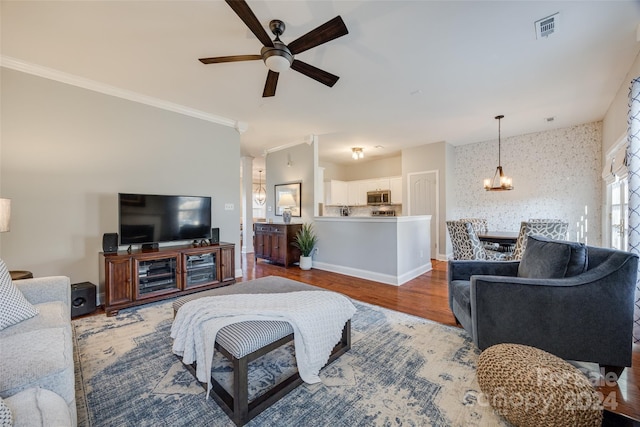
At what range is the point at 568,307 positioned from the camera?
171 centimetres

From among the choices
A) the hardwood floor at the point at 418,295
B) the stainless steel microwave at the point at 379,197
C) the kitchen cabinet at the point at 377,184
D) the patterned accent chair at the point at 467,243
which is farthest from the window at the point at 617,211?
the kitchen cabinet at the point at 377,184

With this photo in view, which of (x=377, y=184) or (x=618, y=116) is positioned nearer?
(x=618, y=116)

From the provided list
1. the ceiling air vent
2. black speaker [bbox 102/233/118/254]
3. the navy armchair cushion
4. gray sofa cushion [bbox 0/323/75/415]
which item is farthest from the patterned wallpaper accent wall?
gray sofa cushion [bbox 0/323/75/415]

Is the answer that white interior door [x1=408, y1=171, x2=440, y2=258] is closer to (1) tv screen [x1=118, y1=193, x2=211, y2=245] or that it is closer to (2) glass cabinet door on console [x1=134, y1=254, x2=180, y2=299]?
(1) tv screen [x1=118, y1=193, x2=211, y2=245]

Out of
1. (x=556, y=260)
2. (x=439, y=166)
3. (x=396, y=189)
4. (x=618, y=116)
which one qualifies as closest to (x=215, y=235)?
(x=556, y=260)

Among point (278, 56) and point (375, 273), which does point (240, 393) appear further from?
point (375, 273)

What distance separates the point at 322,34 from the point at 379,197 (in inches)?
215

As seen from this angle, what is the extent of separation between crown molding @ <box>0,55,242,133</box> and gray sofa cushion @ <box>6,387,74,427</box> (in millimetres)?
3321

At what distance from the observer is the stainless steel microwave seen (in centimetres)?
681

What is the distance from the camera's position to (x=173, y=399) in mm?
1534

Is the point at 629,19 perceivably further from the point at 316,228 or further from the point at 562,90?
the point at 316,228

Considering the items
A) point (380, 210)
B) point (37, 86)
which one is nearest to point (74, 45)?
point (37, 86)

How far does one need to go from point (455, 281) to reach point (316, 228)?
3.05 metres

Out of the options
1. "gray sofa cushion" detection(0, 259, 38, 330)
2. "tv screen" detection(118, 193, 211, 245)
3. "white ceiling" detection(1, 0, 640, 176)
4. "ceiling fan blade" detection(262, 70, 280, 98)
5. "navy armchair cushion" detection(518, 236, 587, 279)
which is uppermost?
"white ceiling" detection(1, 0, 640, 176)
